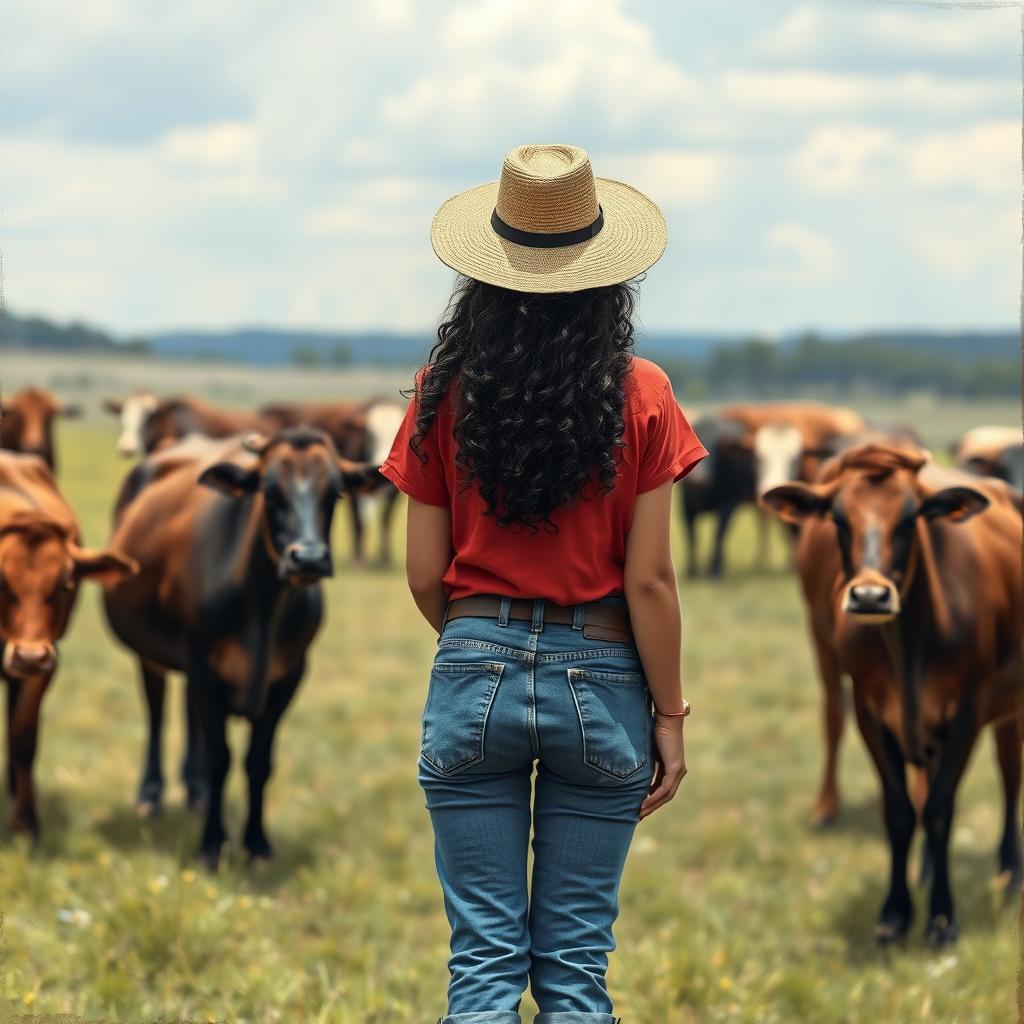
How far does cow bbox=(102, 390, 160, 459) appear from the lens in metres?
16.5

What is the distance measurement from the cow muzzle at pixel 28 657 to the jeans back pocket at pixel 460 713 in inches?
109

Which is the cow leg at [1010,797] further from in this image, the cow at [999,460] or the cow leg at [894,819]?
the cow at [999,460]

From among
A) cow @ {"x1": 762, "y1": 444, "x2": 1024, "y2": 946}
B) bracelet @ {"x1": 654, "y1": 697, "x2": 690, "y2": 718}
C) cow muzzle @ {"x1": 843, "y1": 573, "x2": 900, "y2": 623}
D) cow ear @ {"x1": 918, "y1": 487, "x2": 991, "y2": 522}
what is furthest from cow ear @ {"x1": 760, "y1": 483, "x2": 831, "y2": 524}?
bracelet @ {"x1": 654, "y1": 697, "x2": 690, "y2": 718}

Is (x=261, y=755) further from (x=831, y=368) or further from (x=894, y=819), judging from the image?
(x=831, y=368)

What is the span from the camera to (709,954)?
5.20 meters

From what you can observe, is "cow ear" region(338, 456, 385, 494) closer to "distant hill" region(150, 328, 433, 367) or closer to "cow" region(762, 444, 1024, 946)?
"cow" region(762, 444, 1024, 946)

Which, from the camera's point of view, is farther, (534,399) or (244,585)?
(244,585)

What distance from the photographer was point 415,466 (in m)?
3.21

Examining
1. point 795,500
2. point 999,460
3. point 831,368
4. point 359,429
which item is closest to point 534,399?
point 795,500

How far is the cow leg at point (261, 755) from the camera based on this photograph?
255 inches

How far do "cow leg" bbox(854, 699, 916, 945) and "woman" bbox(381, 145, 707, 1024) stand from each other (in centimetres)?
281

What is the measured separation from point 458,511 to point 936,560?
3206 millimetres

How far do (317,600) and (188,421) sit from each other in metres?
9.40

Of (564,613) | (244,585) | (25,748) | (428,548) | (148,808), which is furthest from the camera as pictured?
(148,808)
